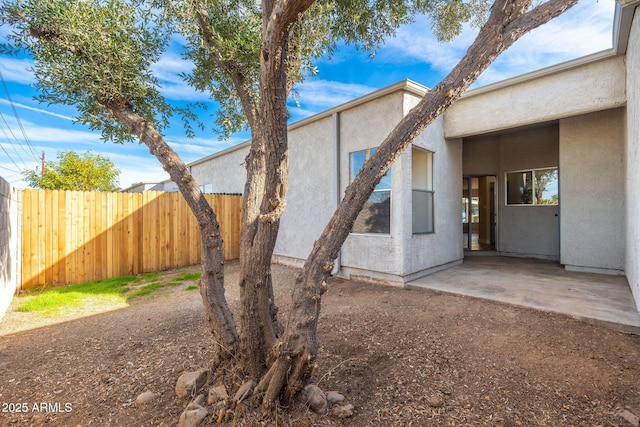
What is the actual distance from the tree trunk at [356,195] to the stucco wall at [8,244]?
192 inches

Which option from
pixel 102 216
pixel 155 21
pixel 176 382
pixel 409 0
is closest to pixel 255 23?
pixel 155 21

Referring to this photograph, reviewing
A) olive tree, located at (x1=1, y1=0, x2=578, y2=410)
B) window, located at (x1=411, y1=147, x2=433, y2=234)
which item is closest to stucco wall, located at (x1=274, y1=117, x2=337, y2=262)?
window, located at (x1=411, y1=147, x2=433, y2=234)

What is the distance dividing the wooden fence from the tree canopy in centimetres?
1448

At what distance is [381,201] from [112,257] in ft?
21.0

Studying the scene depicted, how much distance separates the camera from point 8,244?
16.0 ft

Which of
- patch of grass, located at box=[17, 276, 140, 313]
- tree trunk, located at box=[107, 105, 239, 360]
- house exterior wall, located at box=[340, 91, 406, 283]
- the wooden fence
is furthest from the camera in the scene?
the wooden fence

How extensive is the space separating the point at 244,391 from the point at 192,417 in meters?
0.35

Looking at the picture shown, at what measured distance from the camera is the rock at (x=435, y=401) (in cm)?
216

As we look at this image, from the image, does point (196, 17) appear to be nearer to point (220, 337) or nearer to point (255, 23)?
point (255, 23)

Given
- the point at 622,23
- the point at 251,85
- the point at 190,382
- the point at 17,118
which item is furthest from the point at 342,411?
the point at 17,118

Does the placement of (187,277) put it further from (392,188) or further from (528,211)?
(528,211)

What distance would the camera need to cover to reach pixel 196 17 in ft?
9.80

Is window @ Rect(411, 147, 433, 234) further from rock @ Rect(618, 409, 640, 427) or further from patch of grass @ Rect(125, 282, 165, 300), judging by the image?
patch of grass @ Rect(125, 282, 165, 300)

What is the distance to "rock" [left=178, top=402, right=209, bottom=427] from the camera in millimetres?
1899
